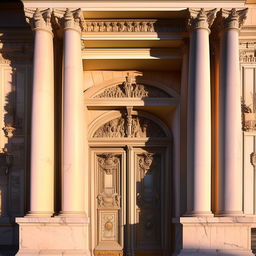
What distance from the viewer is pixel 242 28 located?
12.9 meters

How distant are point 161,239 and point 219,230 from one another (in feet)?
9.51

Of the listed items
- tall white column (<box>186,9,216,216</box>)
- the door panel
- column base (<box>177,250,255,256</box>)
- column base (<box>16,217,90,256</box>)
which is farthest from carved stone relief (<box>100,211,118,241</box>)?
column base (<box>177,250,255,256</box>)

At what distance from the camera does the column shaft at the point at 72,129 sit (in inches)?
451


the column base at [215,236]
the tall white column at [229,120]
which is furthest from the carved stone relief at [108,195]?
the tall white column at [229,120]

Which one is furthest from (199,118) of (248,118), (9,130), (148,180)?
(9,130)

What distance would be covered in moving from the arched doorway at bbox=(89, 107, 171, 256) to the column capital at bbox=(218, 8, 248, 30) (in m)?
3.32

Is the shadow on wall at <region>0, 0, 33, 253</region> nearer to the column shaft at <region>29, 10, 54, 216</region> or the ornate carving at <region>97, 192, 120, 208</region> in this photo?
the column shaft at <region>29, 10, 54, 216</region>

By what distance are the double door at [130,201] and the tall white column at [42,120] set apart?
92.9 inches

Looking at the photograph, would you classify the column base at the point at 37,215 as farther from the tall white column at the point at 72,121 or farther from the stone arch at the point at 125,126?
the stone arch at the point at 125,126

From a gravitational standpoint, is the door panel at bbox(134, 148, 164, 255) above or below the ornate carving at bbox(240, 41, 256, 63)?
below

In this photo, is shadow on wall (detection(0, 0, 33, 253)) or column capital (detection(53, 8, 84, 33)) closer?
column capital (detection(53, 8, 84, 33))

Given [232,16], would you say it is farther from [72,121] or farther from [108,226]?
[108,226]

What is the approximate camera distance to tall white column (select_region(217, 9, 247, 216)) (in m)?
11.4

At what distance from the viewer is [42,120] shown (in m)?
11.6
